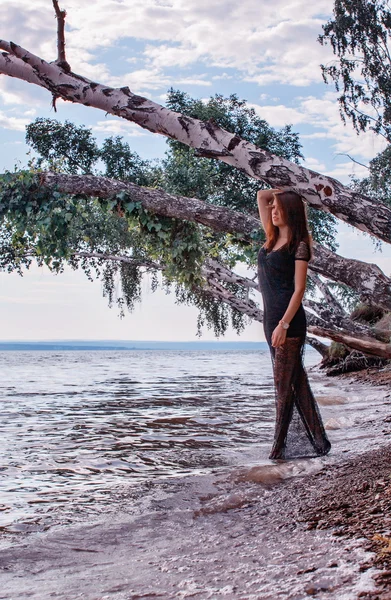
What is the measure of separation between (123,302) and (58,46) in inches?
655

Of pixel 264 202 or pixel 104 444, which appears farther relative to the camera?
pixel 104 444

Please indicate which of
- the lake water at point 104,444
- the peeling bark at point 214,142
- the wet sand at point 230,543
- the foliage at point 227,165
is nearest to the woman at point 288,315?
the peeling bark at point 214,142

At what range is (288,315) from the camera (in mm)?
5215

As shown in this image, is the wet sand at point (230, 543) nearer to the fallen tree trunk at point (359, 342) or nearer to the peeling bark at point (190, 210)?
the peeling bark at point (190, 210)

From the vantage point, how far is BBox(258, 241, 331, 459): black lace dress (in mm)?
5324

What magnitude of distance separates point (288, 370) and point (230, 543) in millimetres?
2409

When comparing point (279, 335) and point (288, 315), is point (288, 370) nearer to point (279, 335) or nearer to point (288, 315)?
point (279, 335)

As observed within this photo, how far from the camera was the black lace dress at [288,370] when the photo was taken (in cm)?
532

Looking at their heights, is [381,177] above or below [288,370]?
above

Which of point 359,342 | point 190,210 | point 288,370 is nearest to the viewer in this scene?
point 288,370

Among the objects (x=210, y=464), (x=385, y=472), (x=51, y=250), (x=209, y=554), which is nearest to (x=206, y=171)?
(x=51, y=250)

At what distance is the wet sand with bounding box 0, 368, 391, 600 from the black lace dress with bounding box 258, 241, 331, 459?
53 cm

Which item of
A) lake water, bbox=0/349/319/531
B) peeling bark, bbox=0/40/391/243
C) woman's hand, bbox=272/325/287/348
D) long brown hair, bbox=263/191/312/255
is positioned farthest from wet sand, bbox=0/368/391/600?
peeling bark, bbox=0/40/391/243

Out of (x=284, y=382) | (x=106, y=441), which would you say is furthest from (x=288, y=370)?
(x=106, y=441)
